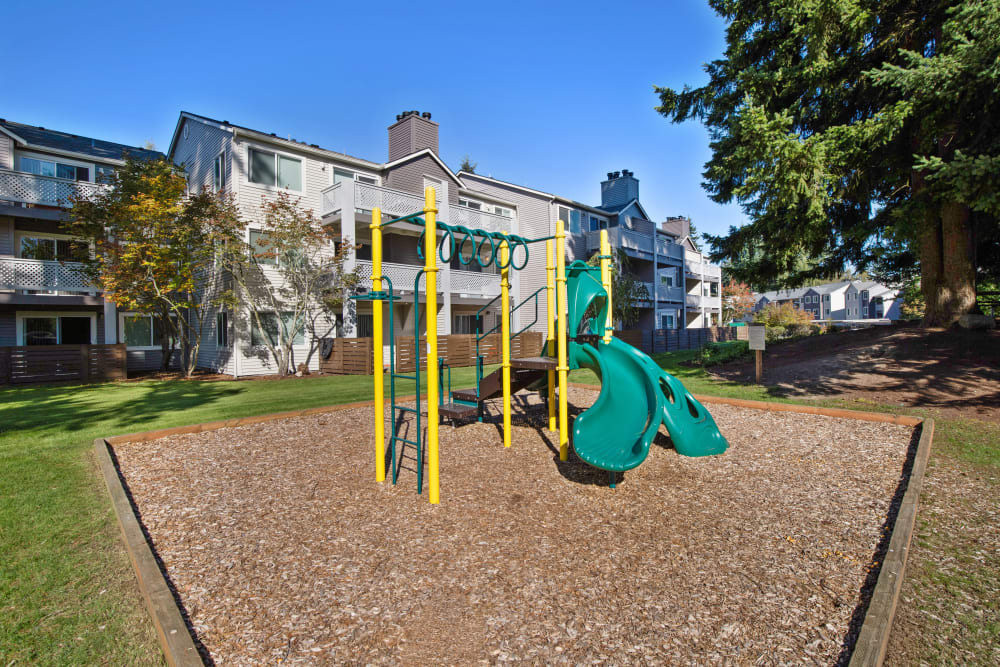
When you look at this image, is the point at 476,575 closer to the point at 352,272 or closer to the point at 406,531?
the point at 406,531

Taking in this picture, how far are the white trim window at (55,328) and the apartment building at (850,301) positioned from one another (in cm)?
7810

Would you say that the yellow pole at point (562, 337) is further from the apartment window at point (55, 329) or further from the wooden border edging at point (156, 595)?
the apartment window at point (55, 329)

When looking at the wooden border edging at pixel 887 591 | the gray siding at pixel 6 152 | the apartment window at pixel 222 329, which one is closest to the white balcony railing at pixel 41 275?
the apartment window at pixel 222 329

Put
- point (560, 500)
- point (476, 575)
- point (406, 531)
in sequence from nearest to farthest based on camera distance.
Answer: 1. point (476, 575)
2. point (406, 531)
3. point (560, 500)

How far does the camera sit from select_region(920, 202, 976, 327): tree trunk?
46.8 feet

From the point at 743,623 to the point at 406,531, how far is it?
2821 mm

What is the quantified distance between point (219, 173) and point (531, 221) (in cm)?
1759

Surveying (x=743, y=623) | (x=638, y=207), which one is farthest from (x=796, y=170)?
(x=638, y=207)

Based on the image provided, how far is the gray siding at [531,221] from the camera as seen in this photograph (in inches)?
1208

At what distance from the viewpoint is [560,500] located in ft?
17.8

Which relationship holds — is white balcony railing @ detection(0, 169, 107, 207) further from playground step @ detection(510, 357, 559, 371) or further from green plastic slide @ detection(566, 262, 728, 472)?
green plastic slide @ detection(566, 262, 728, 472)

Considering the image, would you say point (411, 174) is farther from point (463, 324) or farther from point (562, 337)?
point (562, 337)

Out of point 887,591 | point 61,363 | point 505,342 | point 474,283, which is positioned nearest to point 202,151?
point 61,363

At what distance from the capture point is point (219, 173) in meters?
20.2
